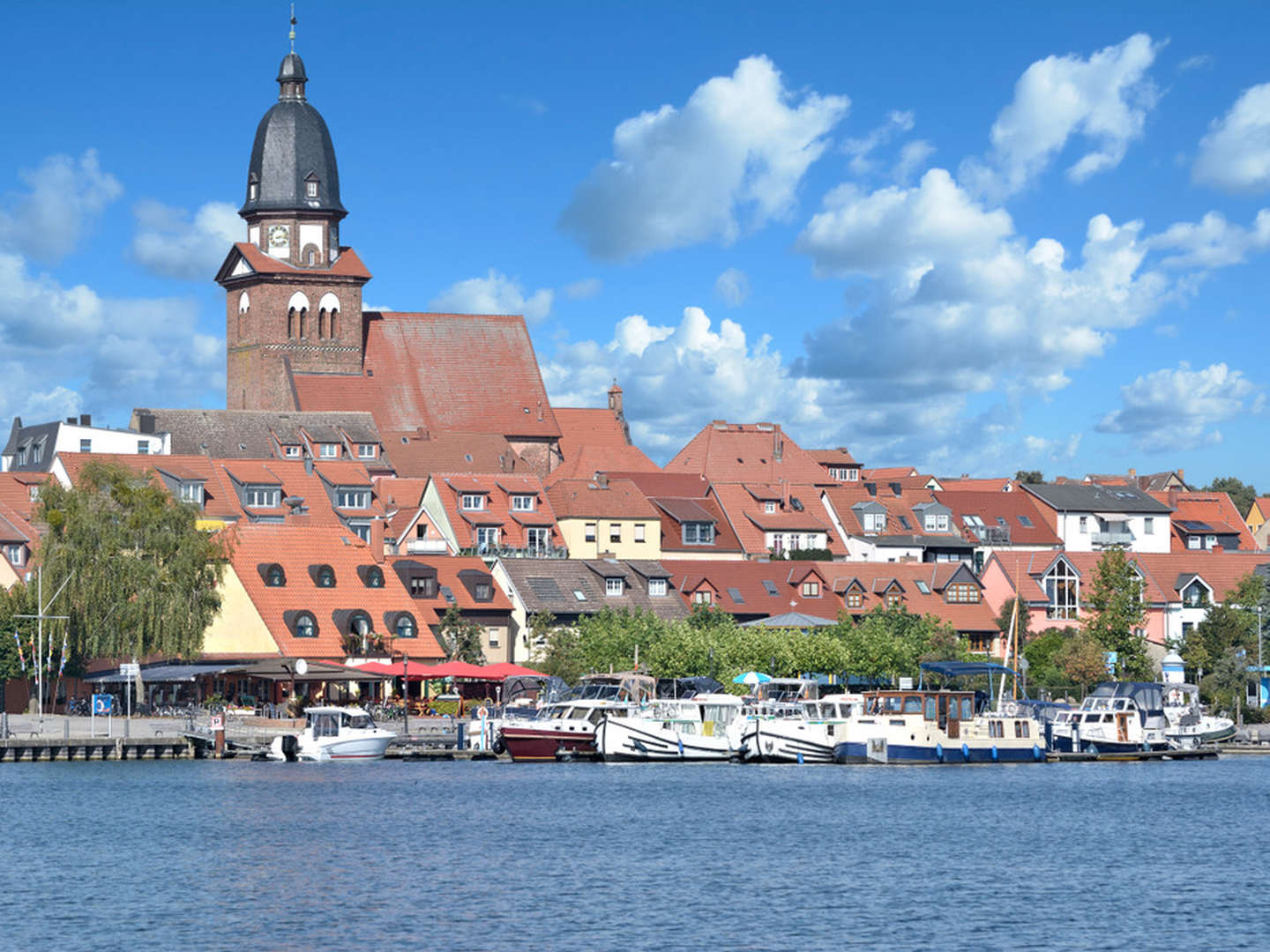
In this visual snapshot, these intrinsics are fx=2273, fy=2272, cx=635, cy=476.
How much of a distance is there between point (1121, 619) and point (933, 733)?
105ft

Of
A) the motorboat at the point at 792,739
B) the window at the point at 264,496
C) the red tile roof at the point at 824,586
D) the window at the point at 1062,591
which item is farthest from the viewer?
the window at the point at 1062,591

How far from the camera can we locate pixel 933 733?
91.4m

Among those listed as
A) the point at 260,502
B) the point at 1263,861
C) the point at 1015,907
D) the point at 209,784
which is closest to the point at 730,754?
the point at 209,784

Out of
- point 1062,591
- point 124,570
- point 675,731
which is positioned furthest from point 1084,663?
point 124,570

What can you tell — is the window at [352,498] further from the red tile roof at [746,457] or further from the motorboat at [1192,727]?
the motorboat at [1192,727]

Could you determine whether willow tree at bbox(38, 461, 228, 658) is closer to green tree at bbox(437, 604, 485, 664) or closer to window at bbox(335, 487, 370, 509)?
green tree at bbox(437, 604, 485, 664)

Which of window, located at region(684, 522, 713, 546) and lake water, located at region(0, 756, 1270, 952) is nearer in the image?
lake water, located at region(0, 756, 1270, 952)

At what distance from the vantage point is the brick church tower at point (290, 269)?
169m

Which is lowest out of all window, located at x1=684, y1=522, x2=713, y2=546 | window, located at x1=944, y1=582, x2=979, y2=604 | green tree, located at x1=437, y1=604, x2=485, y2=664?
green tree, located at x1=437, y1=604, x2=485, y2=664

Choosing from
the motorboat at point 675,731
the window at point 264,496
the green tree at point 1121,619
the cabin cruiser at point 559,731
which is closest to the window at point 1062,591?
the green tree at point 1121,619

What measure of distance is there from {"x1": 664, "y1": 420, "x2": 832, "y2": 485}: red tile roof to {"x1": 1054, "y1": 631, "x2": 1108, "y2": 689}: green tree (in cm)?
5394

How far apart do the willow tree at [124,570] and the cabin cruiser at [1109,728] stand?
3843cm

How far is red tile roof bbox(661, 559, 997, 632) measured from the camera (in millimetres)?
133000

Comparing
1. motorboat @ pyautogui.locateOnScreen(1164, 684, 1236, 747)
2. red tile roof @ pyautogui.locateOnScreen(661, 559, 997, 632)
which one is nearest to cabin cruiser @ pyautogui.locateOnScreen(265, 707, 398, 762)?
motorboat @ pyautogui.locateOnScreen(1164, 684, 1236, 747)
